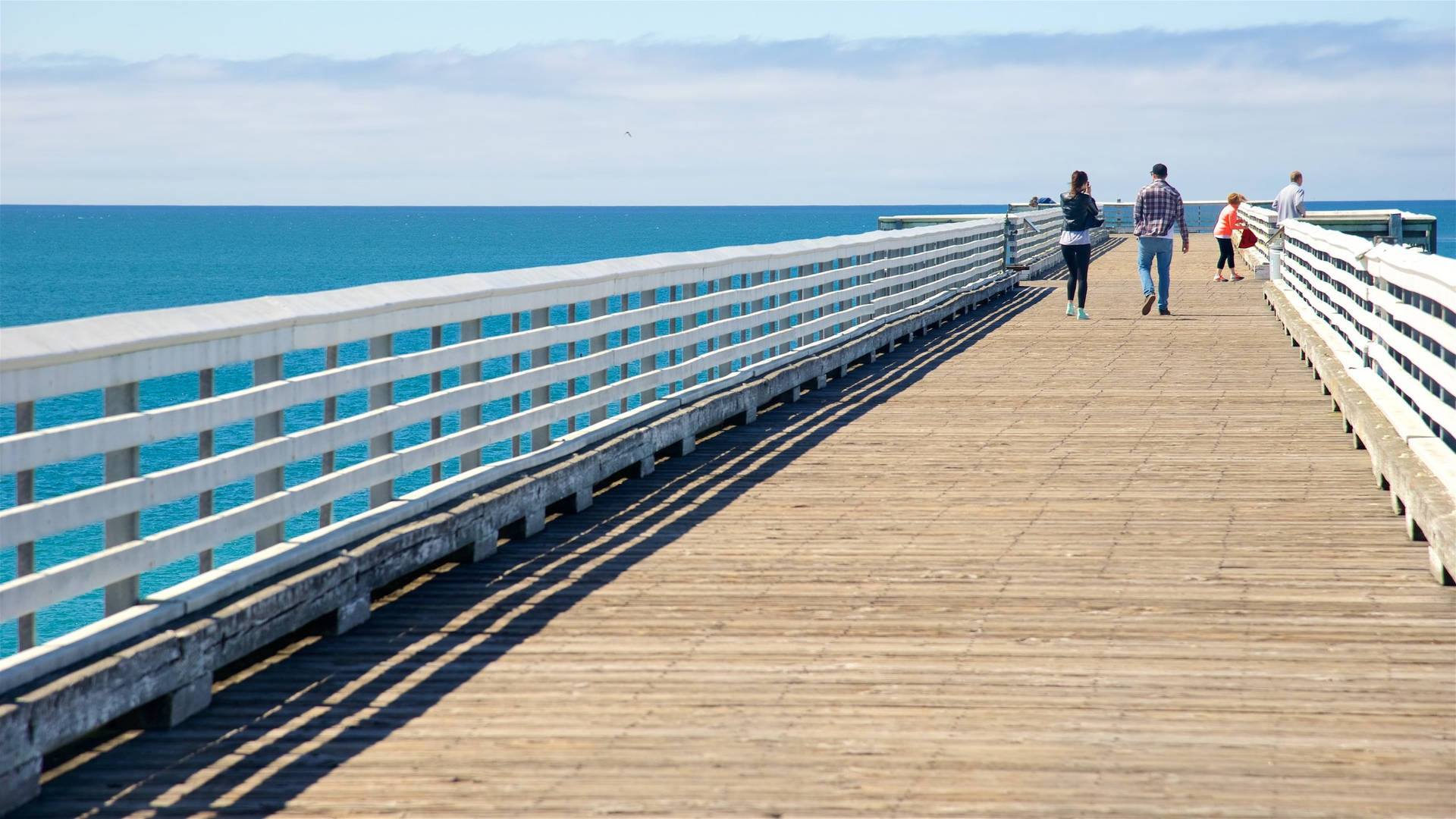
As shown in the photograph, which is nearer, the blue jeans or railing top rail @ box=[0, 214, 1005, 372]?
railing top rail @ box=[0, 214, 1005, 372]

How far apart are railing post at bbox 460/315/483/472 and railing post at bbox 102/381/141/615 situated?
2.93m

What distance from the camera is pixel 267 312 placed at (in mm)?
6586

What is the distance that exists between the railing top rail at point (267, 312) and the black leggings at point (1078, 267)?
1153 centimetres

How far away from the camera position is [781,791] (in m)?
4.96

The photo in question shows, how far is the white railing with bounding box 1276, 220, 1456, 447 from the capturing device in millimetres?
8062

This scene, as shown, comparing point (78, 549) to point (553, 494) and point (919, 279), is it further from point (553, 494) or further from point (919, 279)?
point (553, 494)

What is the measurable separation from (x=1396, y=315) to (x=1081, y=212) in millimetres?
12445

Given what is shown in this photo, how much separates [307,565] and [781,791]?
2563mm

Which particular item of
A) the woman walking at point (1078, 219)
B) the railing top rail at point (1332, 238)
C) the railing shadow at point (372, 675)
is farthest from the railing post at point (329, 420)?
the woman walking at point (1078, 219)

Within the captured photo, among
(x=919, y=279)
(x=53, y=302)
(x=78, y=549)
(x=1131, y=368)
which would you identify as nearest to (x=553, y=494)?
(x=1131, y=368)

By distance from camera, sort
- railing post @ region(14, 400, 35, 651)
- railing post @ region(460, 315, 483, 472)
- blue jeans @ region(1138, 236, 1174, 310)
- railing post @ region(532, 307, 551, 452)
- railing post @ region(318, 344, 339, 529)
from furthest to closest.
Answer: blue jeans @ region(1138, 236, 1174, 310), railing post @ region(532, 307, 551, 452), railing post @ region(460, 315, 483, 472), railing post @ region(318, 344, 339, 529), railing post @ region(14, 400, 35, 651)

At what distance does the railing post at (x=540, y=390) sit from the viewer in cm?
946

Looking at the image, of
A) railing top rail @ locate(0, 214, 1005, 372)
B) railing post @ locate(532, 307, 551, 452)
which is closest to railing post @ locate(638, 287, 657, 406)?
railing top rail @ locate(0, 214, 1005, 372)

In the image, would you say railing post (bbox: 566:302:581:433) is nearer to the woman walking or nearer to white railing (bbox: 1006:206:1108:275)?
the woman walking
